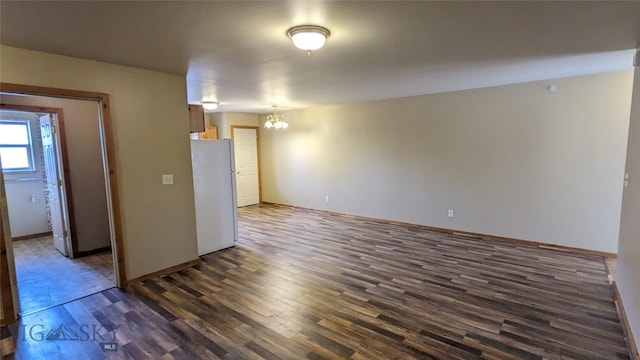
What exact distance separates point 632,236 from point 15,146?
8.62m

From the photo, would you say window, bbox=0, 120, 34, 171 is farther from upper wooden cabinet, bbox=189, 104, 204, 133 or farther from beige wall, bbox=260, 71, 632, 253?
beige wall, bbox=260, 71, 632, 253

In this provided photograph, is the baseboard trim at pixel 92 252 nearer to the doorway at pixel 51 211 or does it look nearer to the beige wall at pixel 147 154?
the doorway at pixel 51 211

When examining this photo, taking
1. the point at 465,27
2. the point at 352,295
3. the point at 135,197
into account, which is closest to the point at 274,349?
the point at 352,295

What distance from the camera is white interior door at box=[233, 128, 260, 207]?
7.94 metres

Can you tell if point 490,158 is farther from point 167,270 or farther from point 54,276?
point 54,276

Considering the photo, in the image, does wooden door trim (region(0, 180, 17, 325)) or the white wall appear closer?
wooden door trim (region(0, 180, 17, 325))

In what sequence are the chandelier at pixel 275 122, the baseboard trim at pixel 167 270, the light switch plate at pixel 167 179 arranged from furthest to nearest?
the chandelier at pixel 275 122
the light switch plate at pixel 167 179
the baseboard trim at pixel 167 270

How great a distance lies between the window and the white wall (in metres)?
0.08

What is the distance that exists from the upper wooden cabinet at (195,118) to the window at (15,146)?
3.53 metres

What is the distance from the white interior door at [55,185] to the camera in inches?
174

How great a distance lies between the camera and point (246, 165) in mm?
8148

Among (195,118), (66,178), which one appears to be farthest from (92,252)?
(195,118)

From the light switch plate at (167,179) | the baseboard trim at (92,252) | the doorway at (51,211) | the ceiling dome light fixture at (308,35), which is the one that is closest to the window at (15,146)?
the doorway at (51,211)

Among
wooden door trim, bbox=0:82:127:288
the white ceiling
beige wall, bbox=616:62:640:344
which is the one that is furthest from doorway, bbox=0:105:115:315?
beige wall, bbox=616:62:640:344
